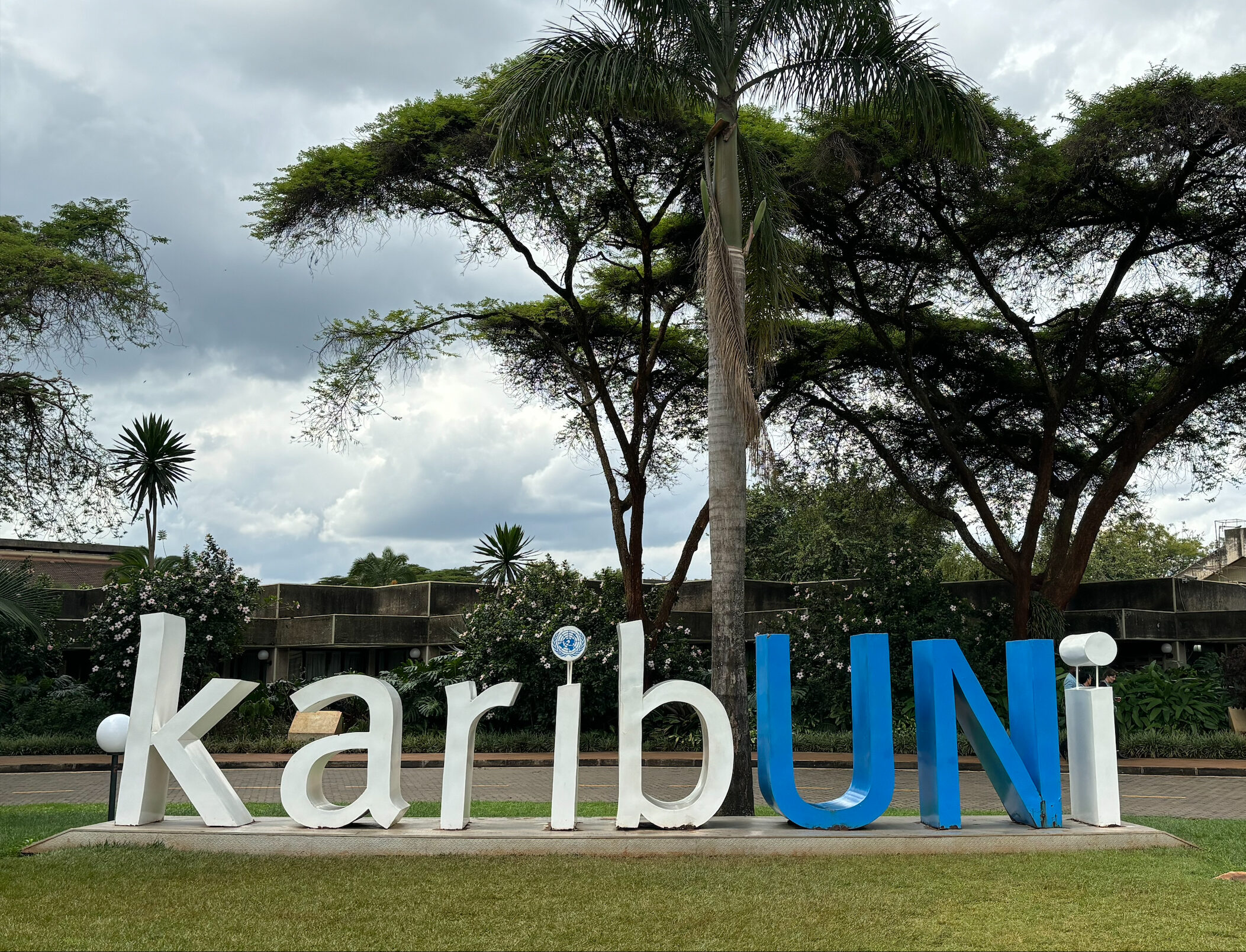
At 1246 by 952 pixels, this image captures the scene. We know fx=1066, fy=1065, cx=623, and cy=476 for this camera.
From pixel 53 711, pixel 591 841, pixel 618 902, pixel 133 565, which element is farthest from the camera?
pixel 133 565

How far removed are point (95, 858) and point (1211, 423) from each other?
65.6ft

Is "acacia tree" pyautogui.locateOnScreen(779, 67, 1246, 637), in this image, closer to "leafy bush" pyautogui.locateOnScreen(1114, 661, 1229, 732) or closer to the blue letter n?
"leafy bush" pyautogui.locateOnScreen(1114, 661, 1229, 732)

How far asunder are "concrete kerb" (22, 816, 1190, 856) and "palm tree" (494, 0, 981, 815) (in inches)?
54.9

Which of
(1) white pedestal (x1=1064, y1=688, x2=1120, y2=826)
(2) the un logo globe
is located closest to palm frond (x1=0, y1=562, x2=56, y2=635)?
(2) the un logo globe

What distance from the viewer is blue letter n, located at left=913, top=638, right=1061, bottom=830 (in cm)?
848

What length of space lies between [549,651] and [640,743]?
11.8 metres

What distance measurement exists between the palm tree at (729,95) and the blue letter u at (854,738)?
99cm

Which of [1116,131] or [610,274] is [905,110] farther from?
[610,274]

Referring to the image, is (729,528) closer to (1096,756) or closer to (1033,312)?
(1096,756)

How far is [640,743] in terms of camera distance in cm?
856

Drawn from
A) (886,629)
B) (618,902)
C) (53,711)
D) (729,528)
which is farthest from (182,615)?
(618,902)

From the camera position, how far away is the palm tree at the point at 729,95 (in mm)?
9781

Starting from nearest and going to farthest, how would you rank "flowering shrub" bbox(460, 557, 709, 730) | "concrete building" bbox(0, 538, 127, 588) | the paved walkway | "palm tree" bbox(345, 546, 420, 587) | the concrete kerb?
the concrete kerb → the paved walkway → "flowering shrub" bbox(460, 557, 709, 730) → "concrete building" bbox(0, 538, 127, 588) → "palm tree" bbox(345, 546, 420, 587)

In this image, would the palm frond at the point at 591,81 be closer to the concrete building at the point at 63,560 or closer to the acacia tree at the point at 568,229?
the acacia tree at the point at 568,229
